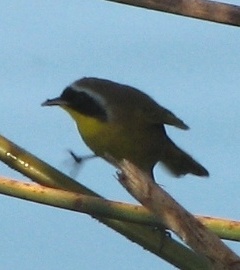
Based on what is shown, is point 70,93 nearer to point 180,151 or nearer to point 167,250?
point 180,151

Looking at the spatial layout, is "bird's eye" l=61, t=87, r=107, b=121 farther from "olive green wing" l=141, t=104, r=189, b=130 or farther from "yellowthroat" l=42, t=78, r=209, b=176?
"olive green wing" l=141, t=104, r=189, b=130

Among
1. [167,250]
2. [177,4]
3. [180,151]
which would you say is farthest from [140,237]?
[180,151]

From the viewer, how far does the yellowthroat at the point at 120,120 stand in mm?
2174

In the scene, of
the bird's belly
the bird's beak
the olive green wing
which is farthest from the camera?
the bird's belly

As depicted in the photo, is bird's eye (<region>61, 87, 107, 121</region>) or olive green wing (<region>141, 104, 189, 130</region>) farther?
bird's eye (<region>61, 87, 107, 121</region>)

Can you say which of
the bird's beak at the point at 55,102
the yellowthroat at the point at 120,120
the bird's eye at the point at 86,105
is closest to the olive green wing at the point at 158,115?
the yellowthroat at the point at 120,120

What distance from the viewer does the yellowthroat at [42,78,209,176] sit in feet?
7.13

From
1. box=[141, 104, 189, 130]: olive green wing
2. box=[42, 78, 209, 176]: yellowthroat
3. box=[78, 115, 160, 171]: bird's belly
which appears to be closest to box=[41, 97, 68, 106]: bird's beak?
box=[42, 78, 209, 176]: yellowthroat

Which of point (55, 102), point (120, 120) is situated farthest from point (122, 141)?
point (55, 102)

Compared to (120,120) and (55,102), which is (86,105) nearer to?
(120,120)

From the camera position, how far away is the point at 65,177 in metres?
0.65

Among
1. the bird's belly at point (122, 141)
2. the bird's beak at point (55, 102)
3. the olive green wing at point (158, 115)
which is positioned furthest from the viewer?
the bird's belly at point (122, 141)

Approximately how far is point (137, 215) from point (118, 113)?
173 cm

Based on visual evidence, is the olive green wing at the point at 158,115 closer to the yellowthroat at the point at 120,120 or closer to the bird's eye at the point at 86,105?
the yellowthroat at the point at 120,120
